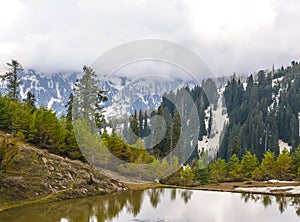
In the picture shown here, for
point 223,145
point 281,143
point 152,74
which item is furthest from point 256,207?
point 281,143

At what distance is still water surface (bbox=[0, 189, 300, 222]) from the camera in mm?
33906

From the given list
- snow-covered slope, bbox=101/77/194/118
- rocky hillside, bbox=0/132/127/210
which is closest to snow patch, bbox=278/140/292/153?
rocky hillside, bbox=0/132/127/210

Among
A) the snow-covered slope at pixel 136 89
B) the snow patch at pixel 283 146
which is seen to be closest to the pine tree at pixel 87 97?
the snow-covered slope at pixel 136 89

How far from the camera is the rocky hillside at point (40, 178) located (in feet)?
125

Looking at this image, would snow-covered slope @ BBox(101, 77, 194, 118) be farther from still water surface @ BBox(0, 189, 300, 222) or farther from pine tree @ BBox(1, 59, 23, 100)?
pine tree @ BBox(1, 59, 23, 100)

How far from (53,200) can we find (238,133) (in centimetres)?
13315

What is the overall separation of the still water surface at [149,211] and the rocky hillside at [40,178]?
1762mm

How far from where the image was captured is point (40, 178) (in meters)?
43.2

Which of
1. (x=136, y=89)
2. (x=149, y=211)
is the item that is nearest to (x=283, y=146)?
(x=149, y=211)

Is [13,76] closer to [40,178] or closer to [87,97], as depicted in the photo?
[87,97]

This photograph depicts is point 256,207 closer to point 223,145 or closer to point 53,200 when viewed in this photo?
point 53,200

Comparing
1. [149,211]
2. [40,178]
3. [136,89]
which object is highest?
[136,89]

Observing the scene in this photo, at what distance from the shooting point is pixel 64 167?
49125 mm

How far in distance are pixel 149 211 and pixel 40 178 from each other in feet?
44.0
